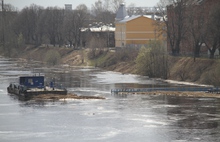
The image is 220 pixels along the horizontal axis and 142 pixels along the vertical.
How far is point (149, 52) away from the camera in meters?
87.3

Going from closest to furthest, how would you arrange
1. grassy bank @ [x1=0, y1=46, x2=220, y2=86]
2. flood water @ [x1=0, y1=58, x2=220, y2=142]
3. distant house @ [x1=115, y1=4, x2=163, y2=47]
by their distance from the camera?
flood water @ [x1=0, y1=58, x2=220, y2=142] → grassy bank @ [x1=0, y1=46, x2=220, y2=86] → distant house @ [x1=115, y1=4, x2=163, y2=47]

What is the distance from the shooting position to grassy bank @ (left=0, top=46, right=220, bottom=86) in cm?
7723

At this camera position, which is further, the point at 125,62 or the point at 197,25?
the point at 125,62

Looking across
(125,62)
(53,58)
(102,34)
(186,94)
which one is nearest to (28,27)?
(102,34)

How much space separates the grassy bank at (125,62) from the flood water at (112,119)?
14.7 metres

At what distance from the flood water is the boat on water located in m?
1.28

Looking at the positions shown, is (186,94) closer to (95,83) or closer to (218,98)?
(218,98)

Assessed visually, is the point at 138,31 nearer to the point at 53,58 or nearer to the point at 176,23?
the point at 53,58

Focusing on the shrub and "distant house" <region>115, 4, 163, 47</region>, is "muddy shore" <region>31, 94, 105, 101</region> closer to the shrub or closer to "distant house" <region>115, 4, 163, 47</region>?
the shrub

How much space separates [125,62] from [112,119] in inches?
2200

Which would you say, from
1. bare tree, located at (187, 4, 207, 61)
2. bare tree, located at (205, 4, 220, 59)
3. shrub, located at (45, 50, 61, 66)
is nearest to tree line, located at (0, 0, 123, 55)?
shrub, located at (45, 50, 61, 66)

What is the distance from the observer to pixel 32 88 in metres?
68.3

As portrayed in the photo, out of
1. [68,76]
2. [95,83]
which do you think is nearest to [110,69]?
[68,76]

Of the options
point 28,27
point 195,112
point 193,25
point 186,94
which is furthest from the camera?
point 28,27
